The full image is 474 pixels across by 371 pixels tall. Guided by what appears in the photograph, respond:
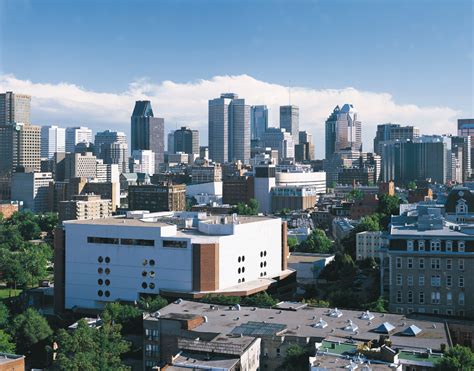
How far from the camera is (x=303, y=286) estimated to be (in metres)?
62.4

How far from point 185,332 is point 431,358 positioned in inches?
471

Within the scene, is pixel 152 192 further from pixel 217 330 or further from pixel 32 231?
pixel 217 330

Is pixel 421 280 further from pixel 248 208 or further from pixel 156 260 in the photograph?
pixel 248 208

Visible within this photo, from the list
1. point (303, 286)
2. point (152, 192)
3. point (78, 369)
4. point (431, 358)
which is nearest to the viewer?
point (431, 358)

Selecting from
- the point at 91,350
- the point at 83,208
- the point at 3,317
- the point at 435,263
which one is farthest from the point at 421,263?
the point at 83,208

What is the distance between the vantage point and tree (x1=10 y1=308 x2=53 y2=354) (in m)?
44.9

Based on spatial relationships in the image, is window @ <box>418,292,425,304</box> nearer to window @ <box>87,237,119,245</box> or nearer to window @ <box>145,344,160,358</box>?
window @ <box>145,344,160,358</box>

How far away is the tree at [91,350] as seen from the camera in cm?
3369

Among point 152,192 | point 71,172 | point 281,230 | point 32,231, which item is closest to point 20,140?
point 71,172

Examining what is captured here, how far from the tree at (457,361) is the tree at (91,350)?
47.8 ft

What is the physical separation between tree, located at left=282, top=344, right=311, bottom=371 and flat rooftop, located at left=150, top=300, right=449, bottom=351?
155cm

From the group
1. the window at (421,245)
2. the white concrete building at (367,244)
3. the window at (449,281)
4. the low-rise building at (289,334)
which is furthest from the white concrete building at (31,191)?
the window at (449,281)

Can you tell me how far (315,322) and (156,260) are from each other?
20912mm

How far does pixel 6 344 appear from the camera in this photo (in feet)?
134
